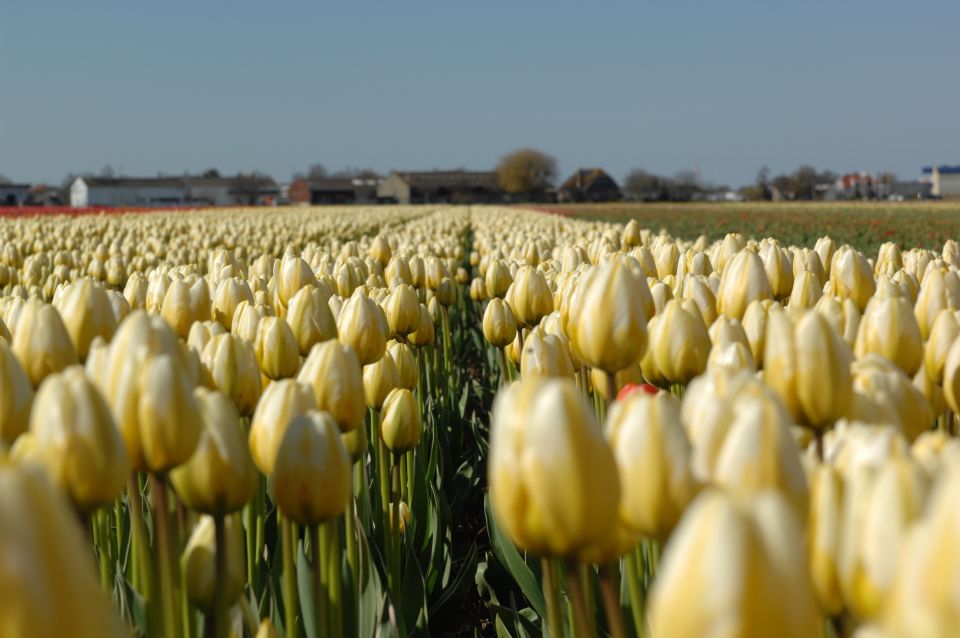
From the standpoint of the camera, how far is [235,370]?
5.84 ft

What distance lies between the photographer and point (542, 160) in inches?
4464

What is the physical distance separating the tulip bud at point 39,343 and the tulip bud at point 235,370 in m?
0.26

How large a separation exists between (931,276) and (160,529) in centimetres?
161

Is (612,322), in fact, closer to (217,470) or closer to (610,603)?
(610,603)

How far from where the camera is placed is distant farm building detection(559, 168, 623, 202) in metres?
111

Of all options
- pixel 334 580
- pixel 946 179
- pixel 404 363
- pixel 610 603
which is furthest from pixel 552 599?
pixel 946 179

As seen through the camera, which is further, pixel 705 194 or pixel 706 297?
pixel 705 194

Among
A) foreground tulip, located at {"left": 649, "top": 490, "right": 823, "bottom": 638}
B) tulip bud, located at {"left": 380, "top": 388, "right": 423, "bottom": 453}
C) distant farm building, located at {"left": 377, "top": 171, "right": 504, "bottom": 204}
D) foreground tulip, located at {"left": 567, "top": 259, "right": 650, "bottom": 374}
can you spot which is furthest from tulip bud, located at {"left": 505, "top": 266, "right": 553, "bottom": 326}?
distant farm building, located at {"left": 377, "top": 171, "right": 504, "bottom": 204}

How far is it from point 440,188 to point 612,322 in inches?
4248

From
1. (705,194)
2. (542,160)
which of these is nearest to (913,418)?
(542,160)

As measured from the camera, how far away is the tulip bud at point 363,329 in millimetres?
2227

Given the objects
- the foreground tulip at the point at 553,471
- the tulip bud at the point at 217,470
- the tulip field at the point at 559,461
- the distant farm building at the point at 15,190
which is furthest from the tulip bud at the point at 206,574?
the distant farm building at the point at 15,190

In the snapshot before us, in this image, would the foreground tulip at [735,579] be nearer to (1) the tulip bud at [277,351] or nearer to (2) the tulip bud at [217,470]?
(2) the tulip bud at [217,470]

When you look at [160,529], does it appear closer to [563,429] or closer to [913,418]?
[563,429]
